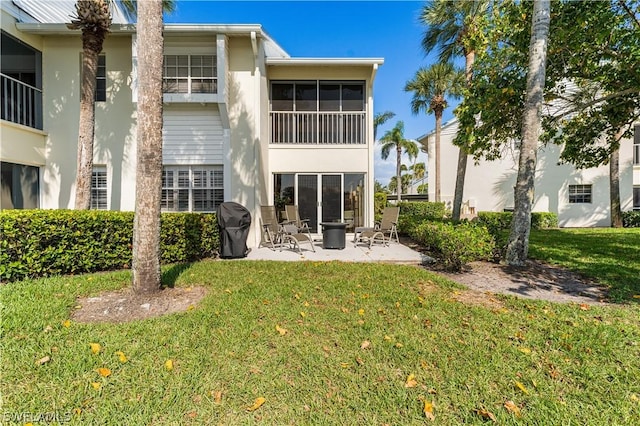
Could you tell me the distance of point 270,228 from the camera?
8.82 metres

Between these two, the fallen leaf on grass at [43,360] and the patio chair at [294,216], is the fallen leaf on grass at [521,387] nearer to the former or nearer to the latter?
the fallen leaf on grass at [43,360]

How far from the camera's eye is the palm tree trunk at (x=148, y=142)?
13.3 feet

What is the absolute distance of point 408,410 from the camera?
7.19 feet

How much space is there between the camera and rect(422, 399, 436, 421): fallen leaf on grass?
6.96 ft

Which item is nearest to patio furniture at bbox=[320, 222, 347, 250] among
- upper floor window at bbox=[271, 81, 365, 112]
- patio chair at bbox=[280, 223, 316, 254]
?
patio chair at bbox=[280, 223, 316, 254]

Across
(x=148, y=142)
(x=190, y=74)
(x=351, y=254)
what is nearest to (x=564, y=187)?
(x=351, y=254)

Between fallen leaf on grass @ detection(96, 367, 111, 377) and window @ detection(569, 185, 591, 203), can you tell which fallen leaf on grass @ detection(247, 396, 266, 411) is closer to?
fallen leaf on grass @ detection(96, 367, 111, 377)

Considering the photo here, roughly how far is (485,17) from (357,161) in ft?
17.6

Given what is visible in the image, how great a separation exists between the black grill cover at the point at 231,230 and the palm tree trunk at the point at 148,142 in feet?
9.96

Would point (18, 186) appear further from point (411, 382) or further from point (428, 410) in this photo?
point (428, 410)

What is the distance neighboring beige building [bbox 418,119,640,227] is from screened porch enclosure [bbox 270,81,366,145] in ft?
34.0

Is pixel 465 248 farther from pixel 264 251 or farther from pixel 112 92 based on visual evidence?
pixel 112 92

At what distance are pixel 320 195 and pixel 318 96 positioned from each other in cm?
374

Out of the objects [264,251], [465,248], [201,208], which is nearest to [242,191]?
[201,208]
